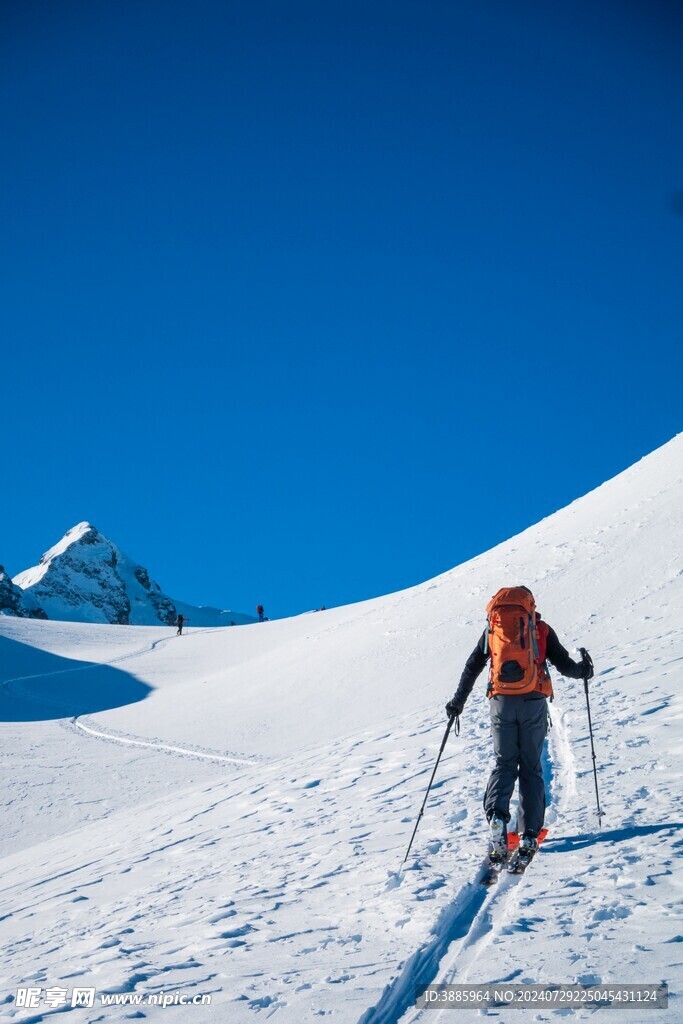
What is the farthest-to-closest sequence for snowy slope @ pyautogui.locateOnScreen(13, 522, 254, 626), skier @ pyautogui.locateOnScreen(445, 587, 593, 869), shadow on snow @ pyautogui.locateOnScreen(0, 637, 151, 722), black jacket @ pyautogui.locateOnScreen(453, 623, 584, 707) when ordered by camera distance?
snowy slope @ pyautogui.locateOnScreen(13, 522, 254, 626)
shadow on snow @ pyautogui.locateOnScreen(0, 637, 151, 722)
black jacket @ pyautogui.locateOnScreen(453, 623, 584, 707)
skier @ pyautogui.locateOnScreen(445, 587, 593, 869)

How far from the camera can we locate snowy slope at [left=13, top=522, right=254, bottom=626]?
155625mm

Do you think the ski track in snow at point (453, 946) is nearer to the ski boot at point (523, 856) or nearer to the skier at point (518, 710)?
the ski boot at point (523, 856)

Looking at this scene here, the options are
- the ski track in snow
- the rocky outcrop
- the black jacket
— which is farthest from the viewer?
the rocky outcrop

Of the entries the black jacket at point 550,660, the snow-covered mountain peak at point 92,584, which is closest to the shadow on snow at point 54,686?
the black jacket at point 550,660

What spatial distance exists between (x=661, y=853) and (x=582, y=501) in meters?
23.6

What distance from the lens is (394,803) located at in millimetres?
7477

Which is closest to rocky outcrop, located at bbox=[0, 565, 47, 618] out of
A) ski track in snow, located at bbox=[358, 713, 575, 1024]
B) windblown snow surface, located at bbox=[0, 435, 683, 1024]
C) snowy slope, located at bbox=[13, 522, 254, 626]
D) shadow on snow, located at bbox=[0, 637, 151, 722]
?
snowy slope, located at bbox=[13, 522, 254, 626]

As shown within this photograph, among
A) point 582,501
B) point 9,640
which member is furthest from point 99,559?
point 582,501

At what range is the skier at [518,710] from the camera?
532 cm

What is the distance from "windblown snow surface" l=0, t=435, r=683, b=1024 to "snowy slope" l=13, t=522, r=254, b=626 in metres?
139

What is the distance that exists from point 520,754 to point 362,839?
2014 mm

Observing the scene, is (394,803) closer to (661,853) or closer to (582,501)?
(661,853)

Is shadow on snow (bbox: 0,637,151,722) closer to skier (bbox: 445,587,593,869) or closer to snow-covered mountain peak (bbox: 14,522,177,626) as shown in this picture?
skier (bbox: 445,587,593,869)

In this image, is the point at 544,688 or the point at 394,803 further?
the point at 394,803
